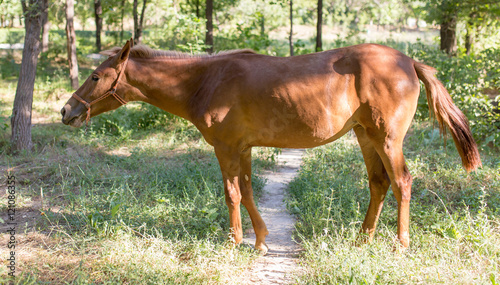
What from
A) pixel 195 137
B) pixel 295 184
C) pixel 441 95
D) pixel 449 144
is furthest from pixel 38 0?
pixel 449 144

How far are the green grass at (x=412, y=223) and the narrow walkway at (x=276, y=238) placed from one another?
0.58 ft

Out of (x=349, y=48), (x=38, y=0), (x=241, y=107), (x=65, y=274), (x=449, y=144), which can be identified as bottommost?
(x=65, y=274)

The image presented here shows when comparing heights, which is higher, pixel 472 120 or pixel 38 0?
pixel 38 0

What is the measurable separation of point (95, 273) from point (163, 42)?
11297 millimetres

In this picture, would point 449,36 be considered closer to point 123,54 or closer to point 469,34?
point 469,34

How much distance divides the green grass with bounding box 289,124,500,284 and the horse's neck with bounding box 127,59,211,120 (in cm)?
191

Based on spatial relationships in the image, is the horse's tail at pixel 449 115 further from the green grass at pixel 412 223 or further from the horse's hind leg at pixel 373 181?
the horse's hind leg at pixel 373 181

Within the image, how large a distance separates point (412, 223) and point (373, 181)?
709 mm

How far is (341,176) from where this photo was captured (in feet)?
18.9

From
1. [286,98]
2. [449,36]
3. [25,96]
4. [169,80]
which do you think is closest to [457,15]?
[449,36]

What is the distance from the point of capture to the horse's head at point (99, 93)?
3768 millimetres

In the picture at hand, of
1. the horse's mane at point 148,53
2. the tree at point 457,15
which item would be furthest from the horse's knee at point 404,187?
the tree at point 457,15

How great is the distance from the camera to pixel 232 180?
12.9 ft

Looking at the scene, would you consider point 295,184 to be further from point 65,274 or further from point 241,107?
point 65,274
